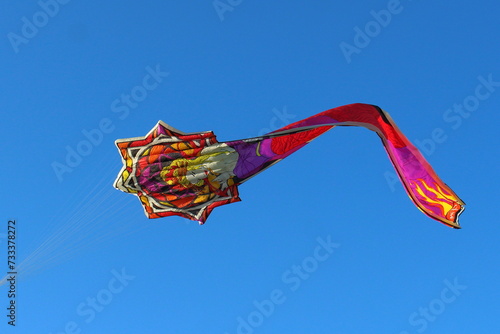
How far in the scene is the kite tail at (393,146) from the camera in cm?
2692

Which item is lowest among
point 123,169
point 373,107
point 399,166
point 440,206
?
point 440,206

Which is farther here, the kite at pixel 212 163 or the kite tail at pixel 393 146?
the kite at pixel 212 163

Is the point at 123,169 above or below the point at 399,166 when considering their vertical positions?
above

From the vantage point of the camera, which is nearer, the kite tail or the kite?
the kite tail

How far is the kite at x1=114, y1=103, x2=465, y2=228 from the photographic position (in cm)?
2745

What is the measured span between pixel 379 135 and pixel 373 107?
59.2 inches

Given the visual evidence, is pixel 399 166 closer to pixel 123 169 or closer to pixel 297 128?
pixel 297 128

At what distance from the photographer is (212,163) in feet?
90.2

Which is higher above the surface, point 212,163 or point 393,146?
point 212,163

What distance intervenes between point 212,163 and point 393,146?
26.4 feet

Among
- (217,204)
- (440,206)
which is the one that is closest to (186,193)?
(217,204)

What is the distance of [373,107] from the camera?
27984 millimetres

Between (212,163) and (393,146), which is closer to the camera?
(212,163)

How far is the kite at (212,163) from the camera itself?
27453mm
